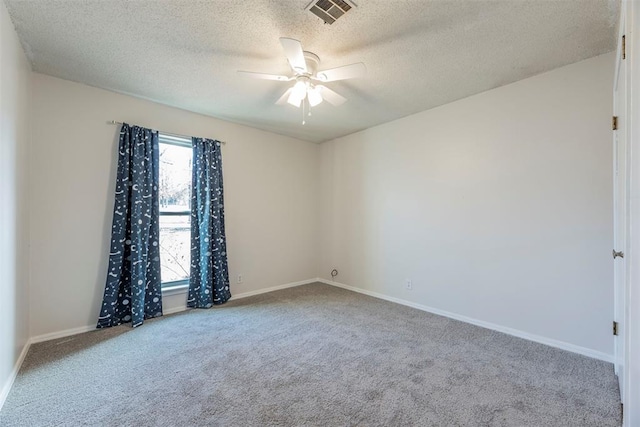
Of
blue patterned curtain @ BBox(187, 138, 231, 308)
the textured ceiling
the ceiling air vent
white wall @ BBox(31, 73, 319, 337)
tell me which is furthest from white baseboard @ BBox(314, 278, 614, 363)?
the ceiling air vent

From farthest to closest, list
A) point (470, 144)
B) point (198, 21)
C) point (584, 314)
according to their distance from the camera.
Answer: point (470, 144) → point (584, 314) → point (198, 21)

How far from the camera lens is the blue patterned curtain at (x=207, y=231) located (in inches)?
142

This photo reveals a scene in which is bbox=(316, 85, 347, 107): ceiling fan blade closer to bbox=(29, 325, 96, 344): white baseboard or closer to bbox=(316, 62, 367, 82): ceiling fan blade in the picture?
bbox=(316, 62, 367, 82): ceiling fan blade

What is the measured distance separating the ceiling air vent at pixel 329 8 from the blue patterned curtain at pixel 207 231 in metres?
2.39

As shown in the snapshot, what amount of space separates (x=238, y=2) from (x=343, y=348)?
278cm

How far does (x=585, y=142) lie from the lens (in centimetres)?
241

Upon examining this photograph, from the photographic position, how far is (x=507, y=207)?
2850 mm

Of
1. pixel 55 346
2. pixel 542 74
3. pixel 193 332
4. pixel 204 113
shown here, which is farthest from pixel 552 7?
pixel 55 346

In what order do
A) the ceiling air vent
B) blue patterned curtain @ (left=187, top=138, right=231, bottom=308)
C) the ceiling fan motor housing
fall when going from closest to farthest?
the ceiling air vent → the ceiling fan motor housing → blue patterned curtain @ (left=187, top=138, right=231, bottom=308)

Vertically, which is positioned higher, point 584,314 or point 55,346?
point 584,314

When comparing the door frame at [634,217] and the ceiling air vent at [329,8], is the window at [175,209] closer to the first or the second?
the ceiling air vent at [329,8]

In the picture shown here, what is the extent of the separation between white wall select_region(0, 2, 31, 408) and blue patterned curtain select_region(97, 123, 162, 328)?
0.65m

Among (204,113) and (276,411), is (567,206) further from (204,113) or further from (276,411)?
(204,113)

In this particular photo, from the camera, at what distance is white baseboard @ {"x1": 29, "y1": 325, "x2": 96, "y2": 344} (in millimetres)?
2610
